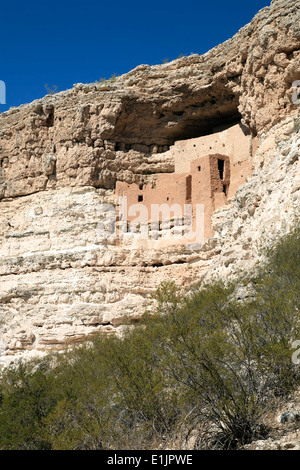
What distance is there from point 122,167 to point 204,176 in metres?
3.59

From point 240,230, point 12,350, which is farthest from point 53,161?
point 240,230

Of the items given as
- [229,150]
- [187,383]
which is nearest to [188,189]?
[229,150]

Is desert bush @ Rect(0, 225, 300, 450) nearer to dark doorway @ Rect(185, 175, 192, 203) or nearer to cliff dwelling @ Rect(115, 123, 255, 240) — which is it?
cliff dwelling @ Rect(115, 123, 255, 240)

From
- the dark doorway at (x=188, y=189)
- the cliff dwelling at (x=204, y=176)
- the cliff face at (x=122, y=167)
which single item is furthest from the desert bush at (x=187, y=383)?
the dark doorway at (x=188, y=189)

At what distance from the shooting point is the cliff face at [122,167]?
15.2m

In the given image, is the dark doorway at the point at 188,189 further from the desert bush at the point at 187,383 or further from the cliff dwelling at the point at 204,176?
the desert bush at the point at 187,383

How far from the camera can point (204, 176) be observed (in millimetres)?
17109

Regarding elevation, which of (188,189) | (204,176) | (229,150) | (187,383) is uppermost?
(229,150)

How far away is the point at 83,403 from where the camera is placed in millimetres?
8047

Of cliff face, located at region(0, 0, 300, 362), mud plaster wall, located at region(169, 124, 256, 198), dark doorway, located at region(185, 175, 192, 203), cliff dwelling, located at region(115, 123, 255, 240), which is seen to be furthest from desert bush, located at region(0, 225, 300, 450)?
dark doorway, located at region(185, 175, 192, 203)

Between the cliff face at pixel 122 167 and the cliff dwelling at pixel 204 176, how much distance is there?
0.21 feet

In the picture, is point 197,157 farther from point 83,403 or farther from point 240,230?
point 83,403

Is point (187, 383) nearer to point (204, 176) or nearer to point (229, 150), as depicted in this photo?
point (204, 176)
